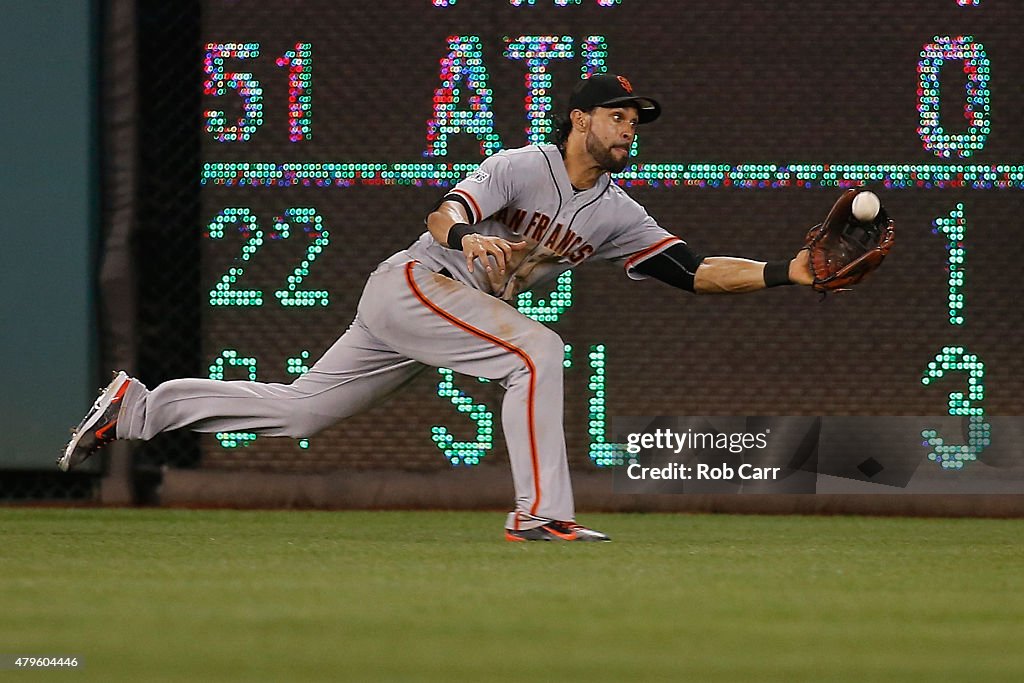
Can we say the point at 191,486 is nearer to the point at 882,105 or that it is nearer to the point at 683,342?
the point at 683,342

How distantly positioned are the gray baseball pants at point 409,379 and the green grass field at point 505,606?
31cm

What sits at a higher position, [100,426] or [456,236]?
[456,236]

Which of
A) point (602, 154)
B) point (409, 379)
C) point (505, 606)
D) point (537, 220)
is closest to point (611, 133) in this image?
point (602, 154)

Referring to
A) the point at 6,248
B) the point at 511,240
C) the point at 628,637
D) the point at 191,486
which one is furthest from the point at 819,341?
the point at 628,637

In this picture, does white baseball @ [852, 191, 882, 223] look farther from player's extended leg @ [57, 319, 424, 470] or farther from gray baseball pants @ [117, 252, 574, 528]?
player's extended leg @ [57, 319, 424, 470]

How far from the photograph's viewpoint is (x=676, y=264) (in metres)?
5.93

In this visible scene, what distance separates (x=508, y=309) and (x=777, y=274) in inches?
33.9

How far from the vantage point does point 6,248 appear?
7340 millimetres

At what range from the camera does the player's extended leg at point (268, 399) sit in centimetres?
580

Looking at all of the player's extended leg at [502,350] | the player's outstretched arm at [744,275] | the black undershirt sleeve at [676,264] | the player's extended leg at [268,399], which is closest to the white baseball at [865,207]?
the player's outstretched arm at [744,275]

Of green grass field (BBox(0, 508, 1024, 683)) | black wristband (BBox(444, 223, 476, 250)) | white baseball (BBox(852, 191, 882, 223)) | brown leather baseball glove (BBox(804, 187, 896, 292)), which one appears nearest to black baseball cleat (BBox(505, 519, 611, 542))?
green grass field (BBox(0, 508, 1024, 683))

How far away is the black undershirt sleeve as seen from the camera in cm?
592

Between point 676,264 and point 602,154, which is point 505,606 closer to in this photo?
point 602,154

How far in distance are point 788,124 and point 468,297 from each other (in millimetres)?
2135
